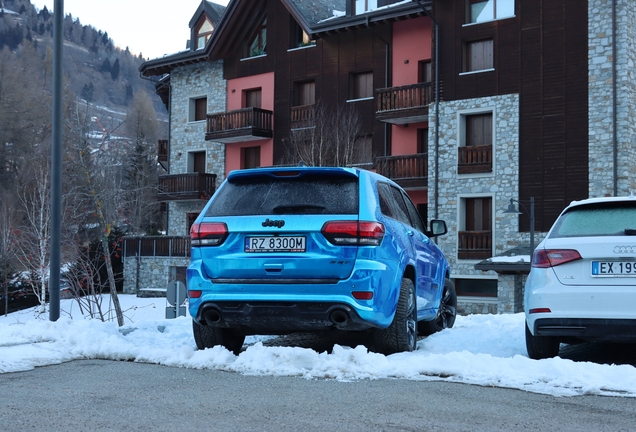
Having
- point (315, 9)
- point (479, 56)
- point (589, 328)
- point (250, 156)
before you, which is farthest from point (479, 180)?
point (589, 328)

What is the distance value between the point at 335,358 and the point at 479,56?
2699cm

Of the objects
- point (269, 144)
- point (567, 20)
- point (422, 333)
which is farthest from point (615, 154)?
point (422, 333)

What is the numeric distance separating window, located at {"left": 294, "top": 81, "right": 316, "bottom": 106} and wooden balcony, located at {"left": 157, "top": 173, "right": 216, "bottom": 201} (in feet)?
19.3

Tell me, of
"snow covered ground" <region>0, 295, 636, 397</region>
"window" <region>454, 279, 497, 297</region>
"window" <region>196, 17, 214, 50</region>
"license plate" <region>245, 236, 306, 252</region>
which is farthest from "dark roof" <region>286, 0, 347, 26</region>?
"license plate" <region>245, 236, 306, 252</region>

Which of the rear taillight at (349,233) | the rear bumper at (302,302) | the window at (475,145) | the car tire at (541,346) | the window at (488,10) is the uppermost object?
the window at (488,10)

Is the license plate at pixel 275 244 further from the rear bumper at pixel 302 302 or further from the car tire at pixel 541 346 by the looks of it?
the car tire at pixel 541 346

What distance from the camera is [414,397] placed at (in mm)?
5781

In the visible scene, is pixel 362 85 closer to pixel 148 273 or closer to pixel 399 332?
pixel 148 273

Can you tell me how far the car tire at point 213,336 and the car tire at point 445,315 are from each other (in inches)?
120

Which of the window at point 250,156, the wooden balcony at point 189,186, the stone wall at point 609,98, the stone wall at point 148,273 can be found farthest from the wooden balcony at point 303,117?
the stone wall at point 609,98

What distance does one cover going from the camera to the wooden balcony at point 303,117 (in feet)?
124

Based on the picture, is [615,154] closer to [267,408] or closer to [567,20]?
[567,20]

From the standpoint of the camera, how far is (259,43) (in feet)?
135

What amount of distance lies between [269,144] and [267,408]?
35211 millimetres
